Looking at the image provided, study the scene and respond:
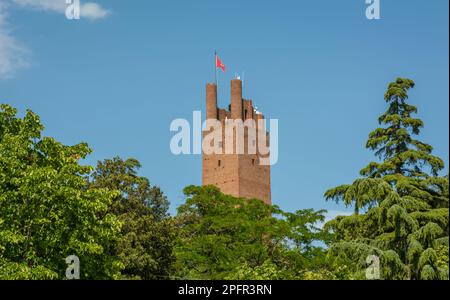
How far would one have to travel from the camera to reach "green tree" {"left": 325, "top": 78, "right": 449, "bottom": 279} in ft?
86.6

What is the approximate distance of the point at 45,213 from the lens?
2653 centimetres

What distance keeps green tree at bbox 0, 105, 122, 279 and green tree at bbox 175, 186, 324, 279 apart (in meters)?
10.5

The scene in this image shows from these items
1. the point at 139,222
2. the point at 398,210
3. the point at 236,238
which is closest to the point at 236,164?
the point at 139,222

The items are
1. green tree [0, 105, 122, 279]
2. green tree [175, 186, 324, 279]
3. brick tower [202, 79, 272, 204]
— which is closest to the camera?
green tree [0, 105, 122, 279]

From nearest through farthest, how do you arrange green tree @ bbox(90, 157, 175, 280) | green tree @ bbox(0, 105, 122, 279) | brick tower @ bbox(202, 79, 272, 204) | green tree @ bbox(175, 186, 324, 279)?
green tree @ bbox(0, 105, 122, 279)
green tree @ bbox(175, 186, 324, 279)
green tree @ bbox(90, 157, 175, 280)
brick tower @ bbox(202, 79, 272, 204)

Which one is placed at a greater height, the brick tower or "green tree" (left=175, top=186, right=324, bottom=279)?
the brick tower

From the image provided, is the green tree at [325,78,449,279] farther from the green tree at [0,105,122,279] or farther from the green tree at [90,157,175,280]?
the green tree at [90,157,175,280]

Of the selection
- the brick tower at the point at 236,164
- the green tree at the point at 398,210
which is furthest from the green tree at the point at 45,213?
the brick tower at the point at 236,164

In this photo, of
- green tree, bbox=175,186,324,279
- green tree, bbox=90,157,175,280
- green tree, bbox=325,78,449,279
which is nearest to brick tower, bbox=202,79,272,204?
green tree, bbox=90,157,175,280

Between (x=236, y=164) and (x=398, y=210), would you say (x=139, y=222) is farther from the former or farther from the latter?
(x=236, y=164)

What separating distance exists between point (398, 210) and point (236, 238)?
16.1 m

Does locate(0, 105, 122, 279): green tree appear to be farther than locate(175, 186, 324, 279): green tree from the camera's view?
No
